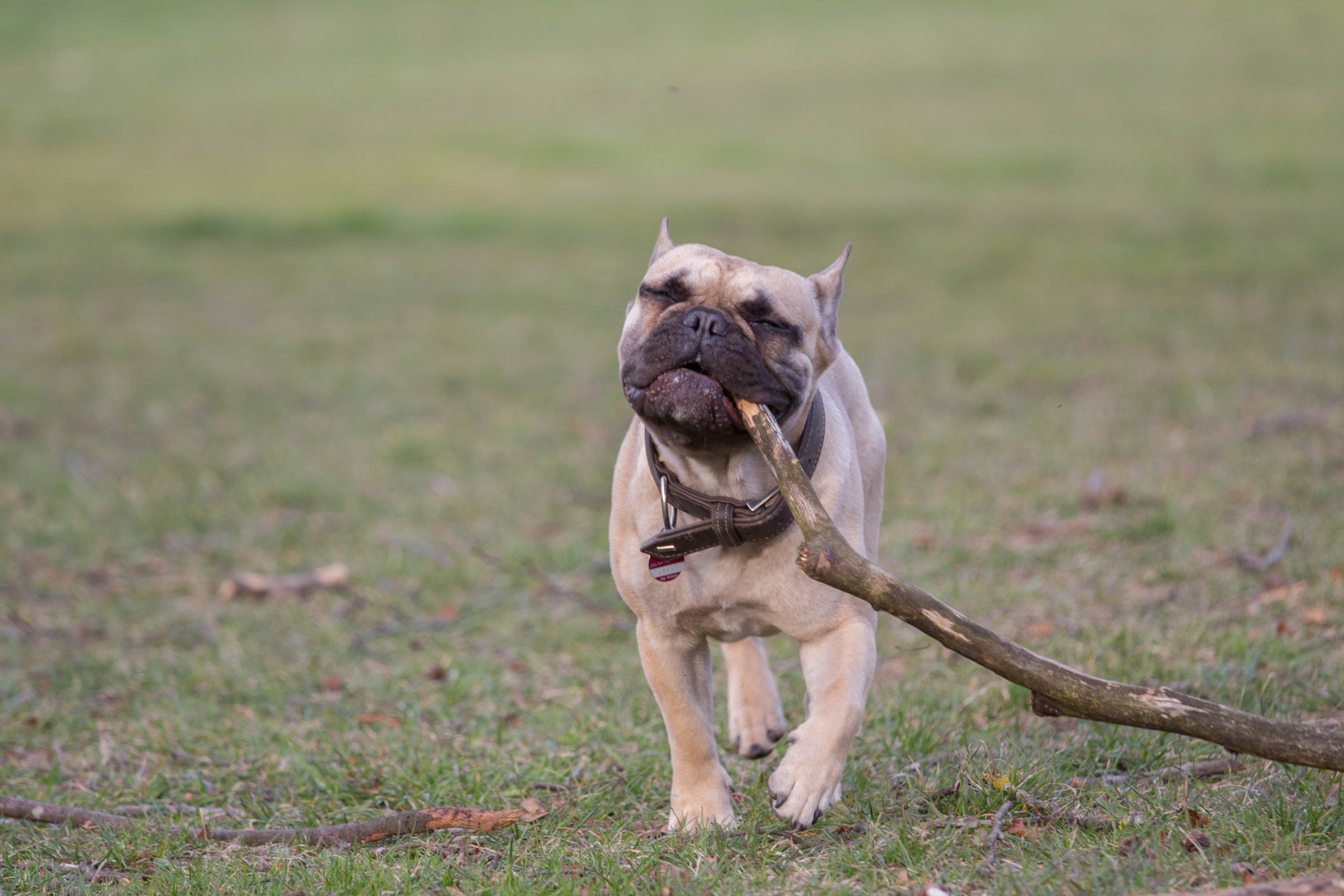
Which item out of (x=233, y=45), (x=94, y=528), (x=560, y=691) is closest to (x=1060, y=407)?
(x=560, y=691)

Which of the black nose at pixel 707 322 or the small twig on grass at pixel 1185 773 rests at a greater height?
the black nose at pixel 707 322

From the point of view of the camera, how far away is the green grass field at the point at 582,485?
331 cm

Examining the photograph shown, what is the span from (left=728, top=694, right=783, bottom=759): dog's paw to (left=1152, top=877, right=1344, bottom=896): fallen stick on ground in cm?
161

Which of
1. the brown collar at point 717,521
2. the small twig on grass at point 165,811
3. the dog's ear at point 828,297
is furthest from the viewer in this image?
the small twig on grass at point 165,811

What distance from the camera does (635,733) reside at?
4.09m

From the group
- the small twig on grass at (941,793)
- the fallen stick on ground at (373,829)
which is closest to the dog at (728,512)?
the small twig on grass at (941,793)

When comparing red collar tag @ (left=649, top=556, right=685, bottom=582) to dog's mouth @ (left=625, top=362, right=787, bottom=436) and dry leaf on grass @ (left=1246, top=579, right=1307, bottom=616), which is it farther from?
dry leaf on grass @ (left=1246, top=579, right=1307, bottom=616)

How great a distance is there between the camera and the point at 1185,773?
3406 mm

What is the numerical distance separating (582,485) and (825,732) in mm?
4369

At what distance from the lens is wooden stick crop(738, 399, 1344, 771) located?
275cm

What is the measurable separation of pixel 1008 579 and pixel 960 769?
84.9 inches

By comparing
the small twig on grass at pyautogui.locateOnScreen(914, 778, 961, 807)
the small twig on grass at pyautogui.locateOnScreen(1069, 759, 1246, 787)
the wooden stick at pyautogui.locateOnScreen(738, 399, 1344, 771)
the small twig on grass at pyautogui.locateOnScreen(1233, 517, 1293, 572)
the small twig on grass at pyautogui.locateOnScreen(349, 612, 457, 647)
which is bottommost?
the small twig on grass at pyautogui.locateOnScreen(349, 612, 457, 647)

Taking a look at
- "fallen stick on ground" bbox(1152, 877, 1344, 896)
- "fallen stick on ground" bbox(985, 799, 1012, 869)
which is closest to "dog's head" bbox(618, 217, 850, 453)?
"fallen stick on ground" bbox(985, 799, 1012, 869)

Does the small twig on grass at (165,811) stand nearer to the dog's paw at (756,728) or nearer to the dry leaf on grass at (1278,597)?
the dog's paw at (756,728)
